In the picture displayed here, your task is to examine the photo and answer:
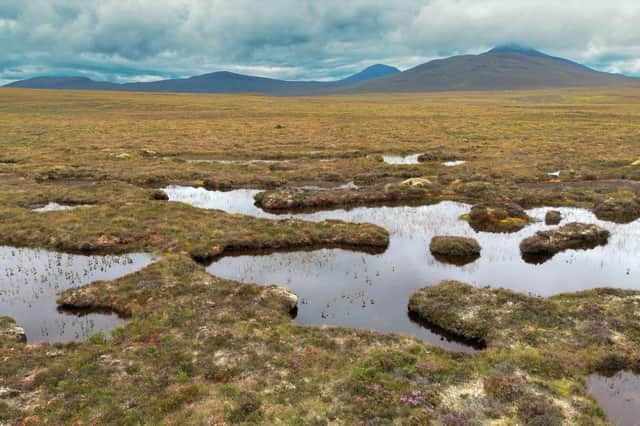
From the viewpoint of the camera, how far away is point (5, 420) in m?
13.8

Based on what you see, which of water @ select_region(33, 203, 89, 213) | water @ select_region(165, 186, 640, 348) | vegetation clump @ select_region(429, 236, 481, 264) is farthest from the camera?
water @ select_region(33, 203, 89, 213)

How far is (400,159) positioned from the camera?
69.6 meters

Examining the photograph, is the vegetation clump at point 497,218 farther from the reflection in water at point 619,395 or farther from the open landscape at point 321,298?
the reflection in water at point 619,395

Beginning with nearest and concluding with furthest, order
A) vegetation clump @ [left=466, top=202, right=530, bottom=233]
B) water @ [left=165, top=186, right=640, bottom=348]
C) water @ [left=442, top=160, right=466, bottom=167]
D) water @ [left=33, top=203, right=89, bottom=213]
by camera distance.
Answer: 1. water @ [left=165, top=186, right=640, bottom=348]
2. vegetation clump @ [left=466, top=202, right=530, bottom=233]
3. water @ [left=33, top=203, right=89, bottom=213]
4. water @ [left=442, top=160, right=466, bottom=167]

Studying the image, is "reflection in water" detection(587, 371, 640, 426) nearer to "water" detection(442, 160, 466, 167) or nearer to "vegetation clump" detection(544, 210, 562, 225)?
"vegetation clump" detection(544, 210, 562, 225)

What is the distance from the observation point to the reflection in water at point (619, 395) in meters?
14.6

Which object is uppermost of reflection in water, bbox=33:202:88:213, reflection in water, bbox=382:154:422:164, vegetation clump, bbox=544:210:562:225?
reflection in water, bbox=382:154:422:164

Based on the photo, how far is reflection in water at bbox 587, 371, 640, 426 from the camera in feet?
48.0

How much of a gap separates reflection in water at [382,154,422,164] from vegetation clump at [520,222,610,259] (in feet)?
115

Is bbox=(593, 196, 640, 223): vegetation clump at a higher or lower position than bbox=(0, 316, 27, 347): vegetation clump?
higher

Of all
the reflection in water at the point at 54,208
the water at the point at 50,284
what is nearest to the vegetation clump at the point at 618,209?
the water at the point at 50,284

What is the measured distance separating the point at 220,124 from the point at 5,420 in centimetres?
11286

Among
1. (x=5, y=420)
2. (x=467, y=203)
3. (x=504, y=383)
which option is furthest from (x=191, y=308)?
(x=467, y=203)

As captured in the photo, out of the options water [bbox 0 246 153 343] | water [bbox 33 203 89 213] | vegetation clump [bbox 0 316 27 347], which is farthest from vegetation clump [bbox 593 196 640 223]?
water [bbox 33 203 89 213]
